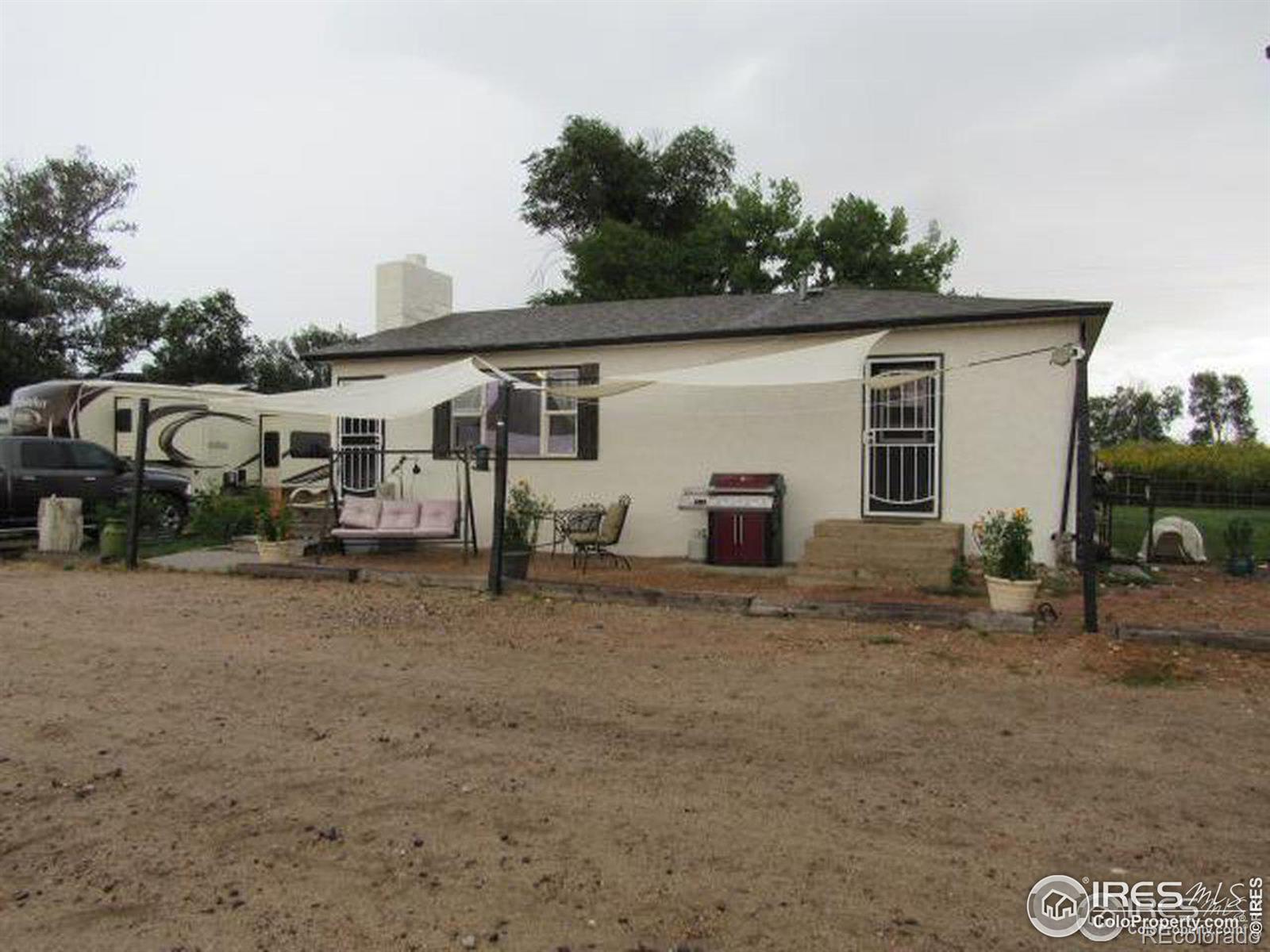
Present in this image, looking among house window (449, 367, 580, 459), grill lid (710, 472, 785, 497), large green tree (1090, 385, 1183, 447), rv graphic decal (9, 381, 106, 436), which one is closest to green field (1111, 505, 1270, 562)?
grill lid (710, 472, 785, 497)

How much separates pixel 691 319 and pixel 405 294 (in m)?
5.32

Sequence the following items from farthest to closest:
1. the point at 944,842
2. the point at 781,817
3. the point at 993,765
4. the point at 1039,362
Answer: the point at 1039,362, the point at 993,765, the point at 781,817, the point at 944,842

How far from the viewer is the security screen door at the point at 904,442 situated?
10.1m

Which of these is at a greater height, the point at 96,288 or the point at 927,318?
the point at 96,288

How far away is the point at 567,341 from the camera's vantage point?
11.8 meters

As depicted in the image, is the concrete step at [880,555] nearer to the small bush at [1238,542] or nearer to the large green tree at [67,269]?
the small bush at [1238,542]

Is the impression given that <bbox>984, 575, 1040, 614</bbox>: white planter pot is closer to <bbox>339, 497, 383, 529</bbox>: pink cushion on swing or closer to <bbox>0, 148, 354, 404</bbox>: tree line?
<bbox>339, 497, 383, 529</bbox>: pink cushion on swing

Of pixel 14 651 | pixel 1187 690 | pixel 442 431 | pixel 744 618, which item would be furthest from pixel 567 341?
pixel 1187 690

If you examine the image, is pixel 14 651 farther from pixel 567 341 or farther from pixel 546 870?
pixel 567 341

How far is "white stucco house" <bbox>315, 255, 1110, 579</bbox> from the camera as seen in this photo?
31.5 feet

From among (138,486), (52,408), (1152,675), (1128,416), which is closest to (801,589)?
(1152,675)

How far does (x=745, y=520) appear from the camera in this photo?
34.1 feet

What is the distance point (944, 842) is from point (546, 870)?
1.45 metres

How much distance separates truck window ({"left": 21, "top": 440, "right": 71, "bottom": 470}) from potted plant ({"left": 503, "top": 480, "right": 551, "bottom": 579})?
7.43 m
